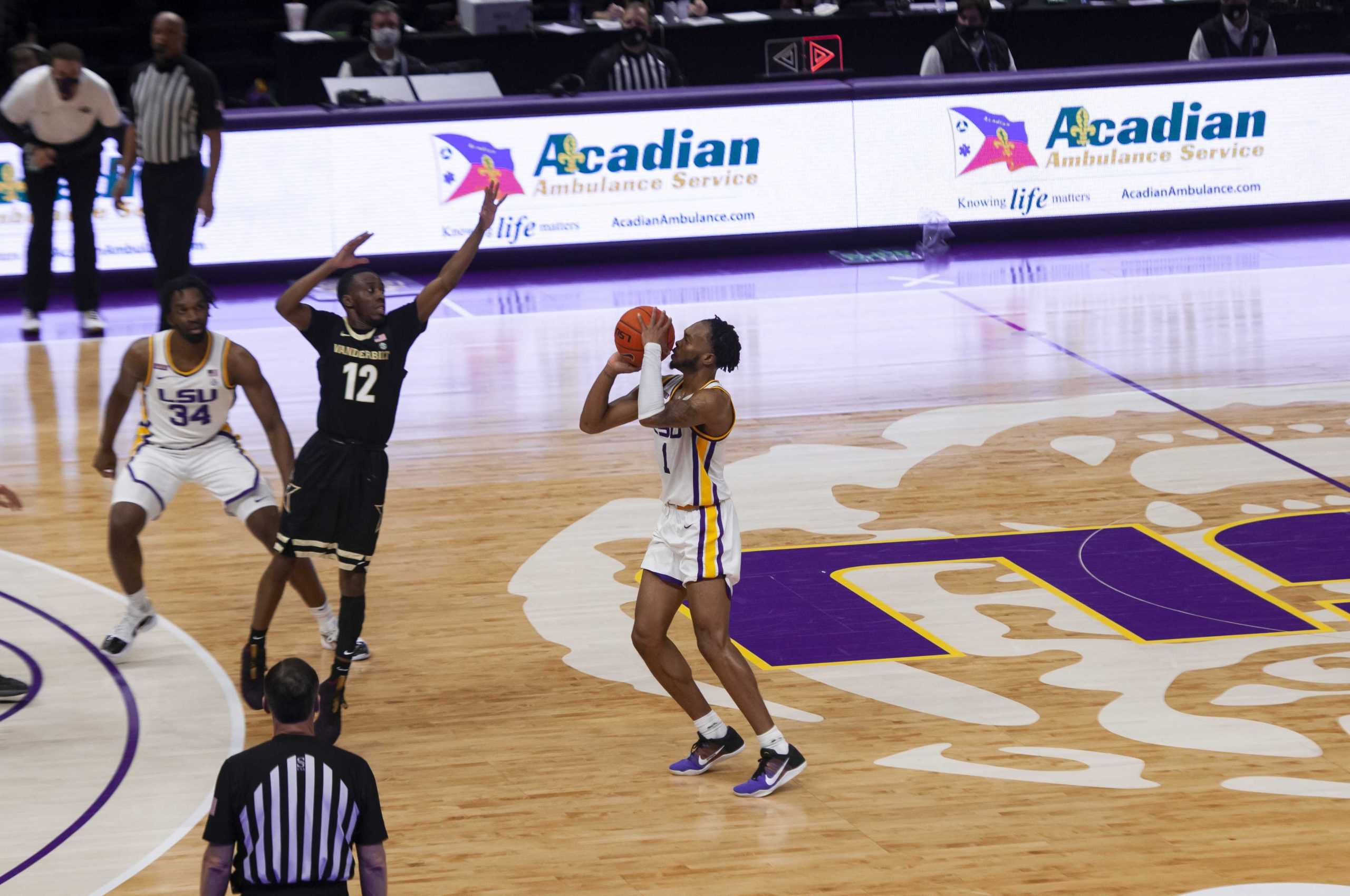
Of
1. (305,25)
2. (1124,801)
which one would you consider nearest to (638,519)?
(1124,801)

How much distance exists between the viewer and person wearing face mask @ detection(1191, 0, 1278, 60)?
17812mm

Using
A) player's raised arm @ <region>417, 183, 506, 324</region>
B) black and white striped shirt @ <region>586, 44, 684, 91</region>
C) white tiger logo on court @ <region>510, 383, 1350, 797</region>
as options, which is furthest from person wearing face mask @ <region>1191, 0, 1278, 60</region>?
player's raised arm @ <region>417, 183, 506, 324</region>

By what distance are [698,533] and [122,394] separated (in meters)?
2.90

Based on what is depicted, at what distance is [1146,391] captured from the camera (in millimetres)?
12320

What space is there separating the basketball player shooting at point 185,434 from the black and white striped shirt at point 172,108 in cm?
563

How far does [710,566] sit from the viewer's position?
255 inches

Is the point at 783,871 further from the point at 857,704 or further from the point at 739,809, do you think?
the point at 857,704

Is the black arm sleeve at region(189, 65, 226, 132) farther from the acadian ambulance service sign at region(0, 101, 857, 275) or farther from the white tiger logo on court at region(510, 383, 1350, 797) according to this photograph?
the white tiger logo on court at region(510, 383, 1350, 797)

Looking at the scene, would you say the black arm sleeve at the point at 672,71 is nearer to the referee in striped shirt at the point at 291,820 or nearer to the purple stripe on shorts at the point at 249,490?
the purple stripe on shorts at the point at 249,490

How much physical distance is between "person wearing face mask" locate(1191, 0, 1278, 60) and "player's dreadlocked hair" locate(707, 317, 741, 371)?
12793 millimetres

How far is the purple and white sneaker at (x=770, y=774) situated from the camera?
6.52 m

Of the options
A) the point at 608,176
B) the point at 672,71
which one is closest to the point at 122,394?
the point at 608,176

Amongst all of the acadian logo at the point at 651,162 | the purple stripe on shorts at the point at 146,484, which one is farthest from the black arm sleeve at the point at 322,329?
the acadian logo at the point at 651,162

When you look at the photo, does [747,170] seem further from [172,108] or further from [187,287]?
[187,287]
